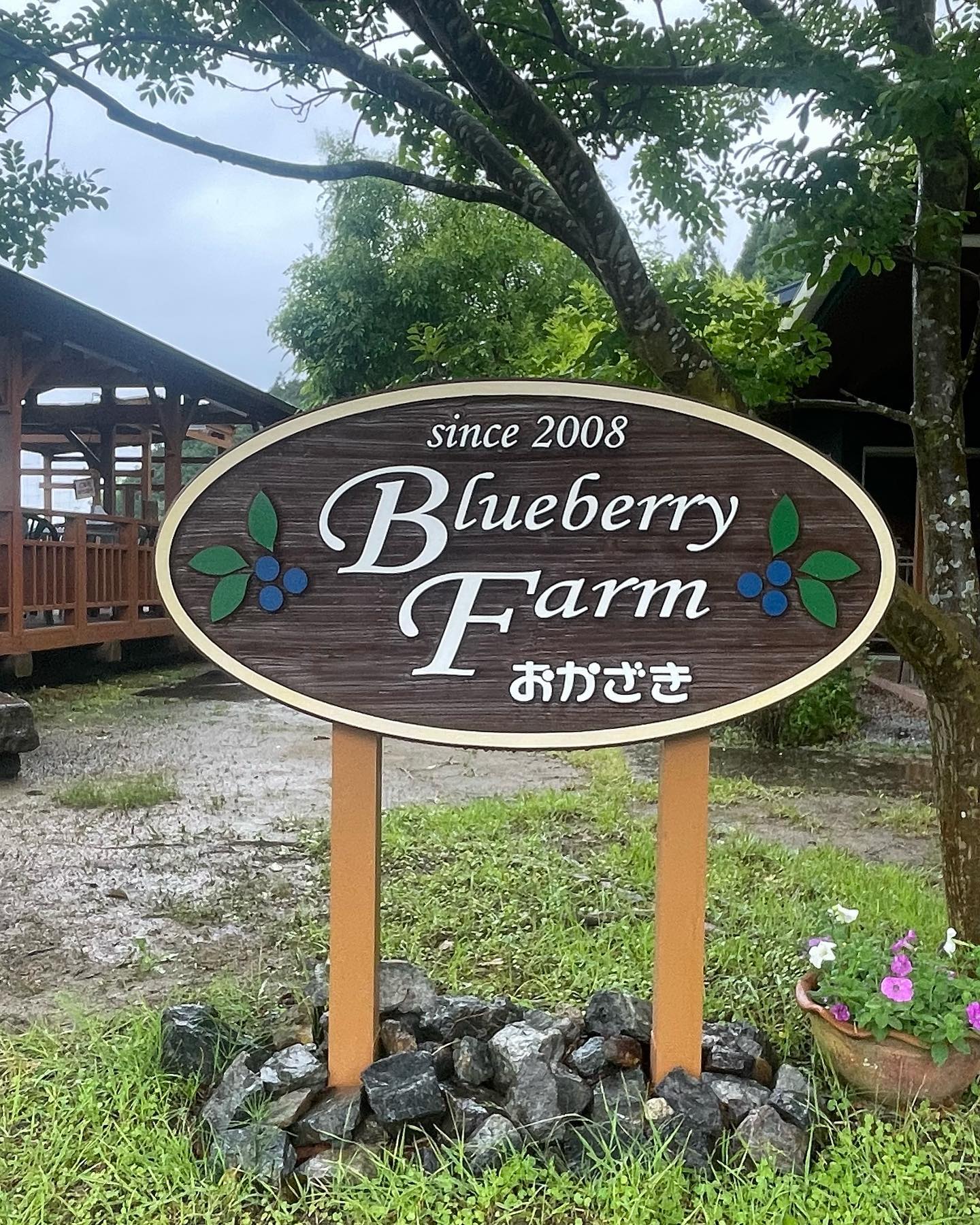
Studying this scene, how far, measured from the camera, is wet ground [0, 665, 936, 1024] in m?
3.24

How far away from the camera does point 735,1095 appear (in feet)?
7.41

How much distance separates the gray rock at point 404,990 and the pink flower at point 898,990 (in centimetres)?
114

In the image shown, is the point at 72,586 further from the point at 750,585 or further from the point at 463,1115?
the point at 750,585

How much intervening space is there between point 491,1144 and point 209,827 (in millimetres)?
3088

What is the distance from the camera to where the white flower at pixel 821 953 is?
239 centimetres

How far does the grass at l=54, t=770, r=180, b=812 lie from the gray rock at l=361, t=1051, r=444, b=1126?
3293mm

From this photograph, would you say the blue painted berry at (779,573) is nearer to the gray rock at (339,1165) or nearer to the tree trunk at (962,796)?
the tree trunk at (962,796)

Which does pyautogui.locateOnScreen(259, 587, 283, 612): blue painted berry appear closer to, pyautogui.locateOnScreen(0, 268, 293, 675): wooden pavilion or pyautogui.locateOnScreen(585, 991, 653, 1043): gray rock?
pyautogui.locateOnScreen(585, 991, 653, 1043): gray rock

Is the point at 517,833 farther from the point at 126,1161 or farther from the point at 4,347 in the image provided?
the point at 4,347

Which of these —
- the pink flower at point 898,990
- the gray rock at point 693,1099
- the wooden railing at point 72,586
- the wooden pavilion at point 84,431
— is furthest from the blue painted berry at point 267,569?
the wooden railing at point 72,586

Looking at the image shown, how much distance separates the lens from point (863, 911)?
343 centimetres

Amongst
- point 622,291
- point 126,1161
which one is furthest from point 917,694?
point 126,1161

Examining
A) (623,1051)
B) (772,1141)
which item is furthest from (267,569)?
(772,1141)

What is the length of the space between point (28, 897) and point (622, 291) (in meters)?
3.18
